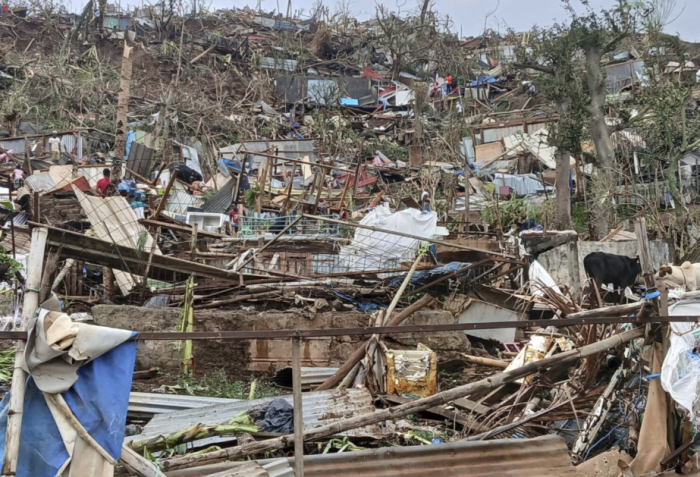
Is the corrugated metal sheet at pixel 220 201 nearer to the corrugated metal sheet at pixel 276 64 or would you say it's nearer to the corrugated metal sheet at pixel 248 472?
the corrugated metal sheet at pixel 248 472

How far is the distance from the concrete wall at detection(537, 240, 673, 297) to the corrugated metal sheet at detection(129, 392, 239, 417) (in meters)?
4.10

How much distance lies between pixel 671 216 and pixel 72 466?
42.4 feet

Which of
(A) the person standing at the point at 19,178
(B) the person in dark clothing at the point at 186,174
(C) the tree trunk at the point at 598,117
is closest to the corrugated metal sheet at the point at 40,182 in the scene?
(A) the person standing at the point at 19,178

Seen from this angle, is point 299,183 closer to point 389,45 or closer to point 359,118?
point 359,118

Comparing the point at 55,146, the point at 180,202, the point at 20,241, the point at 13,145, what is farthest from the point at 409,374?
the point at 13,145

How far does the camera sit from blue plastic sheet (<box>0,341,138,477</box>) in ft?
9.08

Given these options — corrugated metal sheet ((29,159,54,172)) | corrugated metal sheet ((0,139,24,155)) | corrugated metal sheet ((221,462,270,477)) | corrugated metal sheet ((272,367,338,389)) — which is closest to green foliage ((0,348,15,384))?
corrugated metal sheet ((272,367,338,389))

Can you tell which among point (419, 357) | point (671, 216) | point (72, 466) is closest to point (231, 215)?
point (419, 357)

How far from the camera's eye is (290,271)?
9.14 m

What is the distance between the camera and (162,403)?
5.81m

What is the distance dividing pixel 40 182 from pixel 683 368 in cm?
1305

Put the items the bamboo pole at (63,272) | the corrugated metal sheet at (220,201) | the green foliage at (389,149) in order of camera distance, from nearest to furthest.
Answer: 1. the bamboo pole at (63,272)
2. the corrugated metal sheet at (220,201)
3. the green foliage at (389,149)

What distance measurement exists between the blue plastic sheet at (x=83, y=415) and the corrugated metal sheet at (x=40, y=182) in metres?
11.6

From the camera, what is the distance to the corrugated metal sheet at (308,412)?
195 inches
